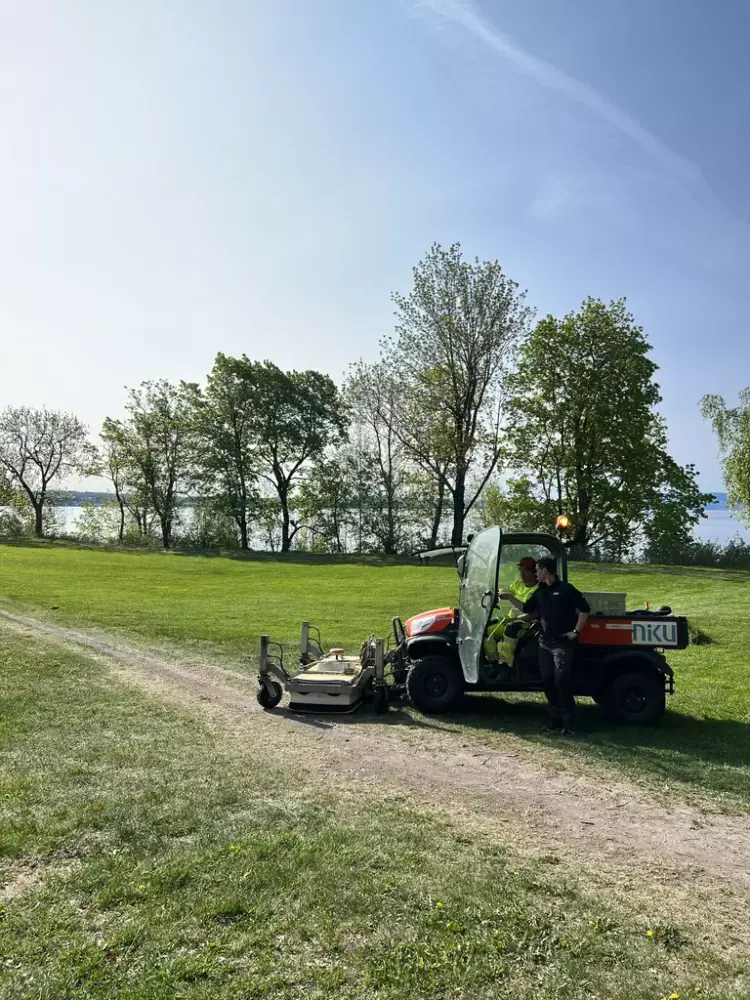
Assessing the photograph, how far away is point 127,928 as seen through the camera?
Result: 3906 millimetres

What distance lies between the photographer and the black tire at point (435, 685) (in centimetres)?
925

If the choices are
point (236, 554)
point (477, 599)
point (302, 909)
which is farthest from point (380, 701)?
point (236, 554)

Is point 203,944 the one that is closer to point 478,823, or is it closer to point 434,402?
point 478,823

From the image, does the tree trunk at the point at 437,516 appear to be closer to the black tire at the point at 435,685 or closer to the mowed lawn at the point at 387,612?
the mowed lawn at the point at 387,612

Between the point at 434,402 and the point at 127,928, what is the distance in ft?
134

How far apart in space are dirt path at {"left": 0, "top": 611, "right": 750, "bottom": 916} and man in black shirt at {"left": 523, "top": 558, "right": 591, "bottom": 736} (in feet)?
4.21

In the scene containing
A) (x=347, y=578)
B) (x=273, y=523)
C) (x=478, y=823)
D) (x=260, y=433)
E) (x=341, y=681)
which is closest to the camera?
(x=478, y=823)

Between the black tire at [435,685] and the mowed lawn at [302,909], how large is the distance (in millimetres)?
3169

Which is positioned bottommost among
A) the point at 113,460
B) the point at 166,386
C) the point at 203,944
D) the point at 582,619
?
the point at 203,944

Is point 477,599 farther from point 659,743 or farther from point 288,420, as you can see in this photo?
point 288,420

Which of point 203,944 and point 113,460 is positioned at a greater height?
point 113,460

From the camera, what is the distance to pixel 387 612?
69.9ft

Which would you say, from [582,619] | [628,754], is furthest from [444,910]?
[582,619]

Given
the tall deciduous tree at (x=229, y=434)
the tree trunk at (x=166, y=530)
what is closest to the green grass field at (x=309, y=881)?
the tall deciduous tree at (x=229, y=434)
